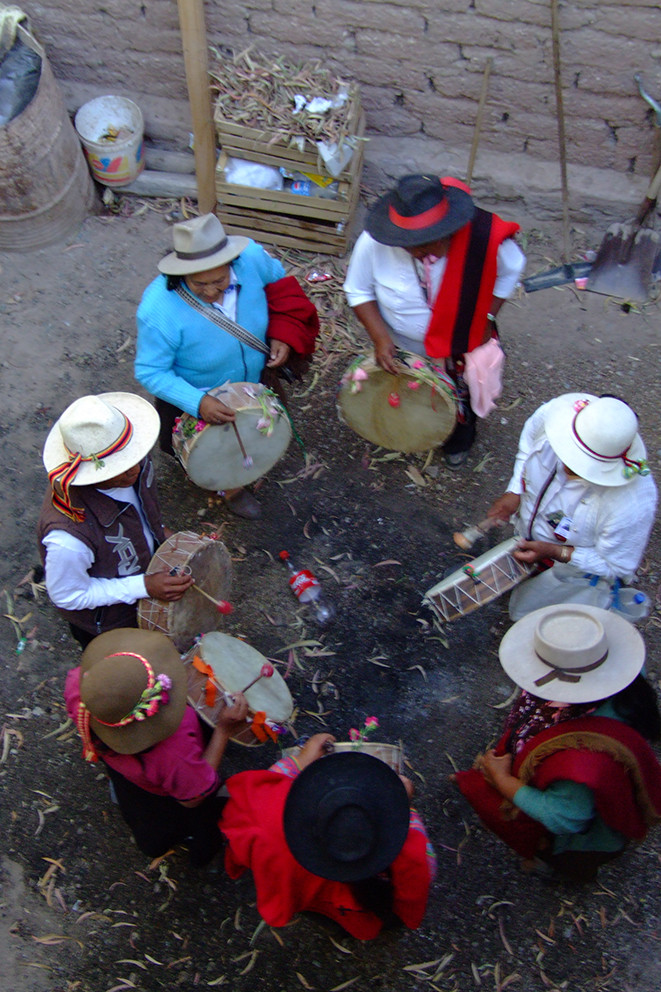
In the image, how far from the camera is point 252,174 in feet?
20.2

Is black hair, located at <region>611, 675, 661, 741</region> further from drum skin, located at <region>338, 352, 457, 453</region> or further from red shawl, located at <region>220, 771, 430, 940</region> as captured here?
drum skin, located at <region>338, 352, 457, 453</region>

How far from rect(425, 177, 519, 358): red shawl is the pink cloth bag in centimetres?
6

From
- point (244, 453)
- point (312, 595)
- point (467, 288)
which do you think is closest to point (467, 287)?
point (467, 288)

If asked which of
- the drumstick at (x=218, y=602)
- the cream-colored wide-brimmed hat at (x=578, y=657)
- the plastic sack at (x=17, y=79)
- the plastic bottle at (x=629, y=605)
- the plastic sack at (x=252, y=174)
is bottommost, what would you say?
the drumstick at (x=218, y=602)

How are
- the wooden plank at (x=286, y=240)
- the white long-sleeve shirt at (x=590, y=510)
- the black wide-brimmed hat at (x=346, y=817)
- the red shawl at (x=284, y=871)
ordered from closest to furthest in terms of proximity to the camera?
the black wide-brimmed hat at (x=346, y=817) < the red shawl at (x=284, y=871) < the white long-sleeve shirt at (x=590, y=510) < the wooden plank at (x=286, y=240)

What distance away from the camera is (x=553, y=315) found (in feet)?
20.6

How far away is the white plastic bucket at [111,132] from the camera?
664 cm

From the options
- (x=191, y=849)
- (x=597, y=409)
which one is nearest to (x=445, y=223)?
(x=597, y=409)

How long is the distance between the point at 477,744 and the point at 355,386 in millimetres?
2177

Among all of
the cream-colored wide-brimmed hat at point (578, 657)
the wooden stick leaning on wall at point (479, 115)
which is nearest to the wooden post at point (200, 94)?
the wooden stick leaning on wall at point (479, 115)

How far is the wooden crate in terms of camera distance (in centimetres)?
595

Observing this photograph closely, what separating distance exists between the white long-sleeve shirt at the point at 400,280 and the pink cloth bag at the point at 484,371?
31 centimetres

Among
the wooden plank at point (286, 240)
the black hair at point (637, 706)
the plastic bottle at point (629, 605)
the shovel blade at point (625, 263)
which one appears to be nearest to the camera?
the black hair at point (637, 706)

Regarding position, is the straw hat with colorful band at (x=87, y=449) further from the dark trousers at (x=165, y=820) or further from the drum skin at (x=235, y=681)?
the dark trousers at (x=165, y=820)
